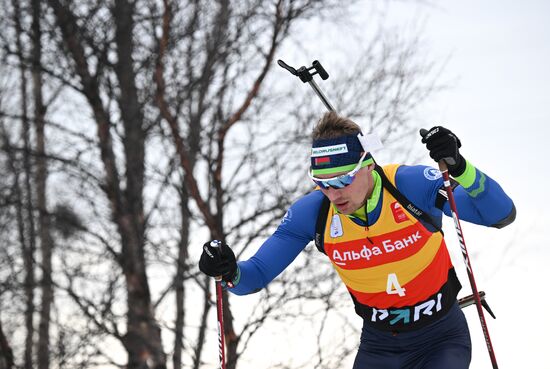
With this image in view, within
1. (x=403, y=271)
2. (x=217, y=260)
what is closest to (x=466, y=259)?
(x=403, y=271)

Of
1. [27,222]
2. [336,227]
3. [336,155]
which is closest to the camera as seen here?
[336,155]

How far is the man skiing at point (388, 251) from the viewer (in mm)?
3395

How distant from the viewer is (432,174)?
3398 millimetres

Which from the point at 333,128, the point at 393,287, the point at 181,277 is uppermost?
the point at 181,277

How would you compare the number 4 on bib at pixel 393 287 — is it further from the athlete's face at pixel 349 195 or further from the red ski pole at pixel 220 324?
the red ski pole at pixel 220 324

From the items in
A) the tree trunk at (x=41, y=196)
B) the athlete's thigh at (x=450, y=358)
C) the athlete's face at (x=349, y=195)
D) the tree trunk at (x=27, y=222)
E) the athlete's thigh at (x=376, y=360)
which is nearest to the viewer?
the athlete's thigh at (x=450, y=358)

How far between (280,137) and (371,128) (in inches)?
38.7

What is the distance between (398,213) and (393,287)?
35cm

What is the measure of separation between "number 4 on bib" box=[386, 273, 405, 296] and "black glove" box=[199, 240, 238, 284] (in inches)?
29.3

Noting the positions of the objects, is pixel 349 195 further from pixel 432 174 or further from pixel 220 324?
pixel 220 324

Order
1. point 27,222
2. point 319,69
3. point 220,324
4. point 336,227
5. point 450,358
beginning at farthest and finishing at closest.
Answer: point 27,222
point 319,69
point 220,324
point 336,227
point 450,358

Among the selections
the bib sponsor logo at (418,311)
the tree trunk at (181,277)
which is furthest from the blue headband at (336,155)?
the tree trunk at (181,277)

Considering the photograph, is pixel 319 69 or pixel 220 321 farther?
pixel 319 69

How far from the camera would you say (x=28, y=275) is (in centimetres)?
963
